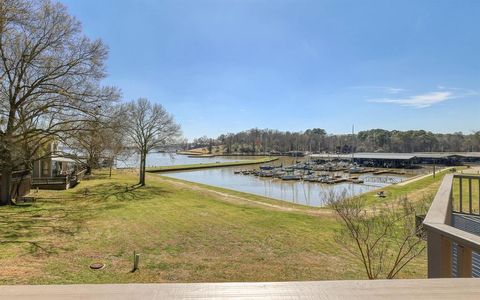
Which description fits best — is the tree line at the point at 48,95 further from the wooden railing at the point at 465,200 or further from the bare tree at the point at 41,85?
the wooden railing at the point at 465,200

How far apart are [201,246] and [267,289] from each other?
10.1 metres

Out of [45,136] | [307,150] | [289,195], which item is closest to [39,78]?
[45,136]

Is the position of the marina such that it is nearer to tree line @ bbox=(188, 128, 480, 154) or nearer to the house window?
the house window

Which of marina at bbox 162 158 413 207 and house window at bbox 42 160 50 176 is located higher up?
house window at bbox 42 160 50 176

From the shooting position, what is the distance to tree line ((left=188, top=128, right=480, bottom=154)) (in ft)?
396

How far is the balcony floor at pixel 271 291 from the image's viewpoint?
1459 millimetres

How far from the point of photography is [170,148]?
3145 centimetres

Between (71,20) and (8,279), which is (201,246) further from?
(71,20)

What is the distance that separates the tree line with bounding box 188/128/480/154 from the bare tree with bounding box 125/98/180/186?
105 metres

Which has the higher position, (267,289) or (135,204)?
(267,289)

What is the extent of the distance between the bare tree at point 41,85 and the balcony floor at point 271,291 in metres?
16.1

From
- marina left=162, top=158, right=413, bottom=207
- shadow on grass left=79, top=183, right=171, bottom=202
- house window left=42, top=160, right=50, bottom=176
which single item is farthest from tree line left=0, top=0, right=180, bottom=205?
marina left=162, top=158, right=413, bottom=207

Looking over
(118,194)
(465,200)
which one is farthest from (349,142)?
(118,194)

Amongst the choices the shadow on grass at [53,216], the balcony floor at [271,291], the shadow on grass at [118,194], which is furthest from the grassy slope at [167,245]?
the balcony floor at [271,291]
